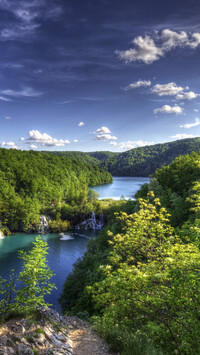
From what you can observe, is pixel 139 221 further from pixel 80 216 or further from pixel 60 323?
pixel 80 216

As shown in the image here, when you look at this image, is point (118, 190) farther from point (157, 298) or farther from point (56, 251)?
point (157, 298)

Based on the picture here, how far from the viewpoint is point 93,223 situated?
158ft

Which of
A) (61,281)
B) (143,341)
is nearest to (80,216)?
(61,281)

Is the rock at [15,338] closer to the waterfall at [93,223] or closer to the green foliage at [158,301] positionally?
the green foliage at [158,301]

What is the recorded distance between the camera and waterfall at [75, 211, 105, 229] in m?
47.7

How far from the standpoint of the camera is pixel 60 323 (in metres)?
8.33

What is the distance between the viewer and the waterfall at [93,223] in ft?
157

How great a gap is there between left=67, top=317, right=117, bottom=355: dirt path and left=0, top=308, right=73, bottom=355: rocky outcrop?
277mm

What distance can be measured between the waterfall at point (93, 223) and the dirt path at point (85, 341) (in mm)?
38728

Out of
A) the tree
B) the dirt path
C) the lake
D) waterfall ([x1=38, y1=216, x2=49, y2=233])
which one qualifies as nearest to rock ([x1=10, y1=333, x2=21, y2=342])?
the tree

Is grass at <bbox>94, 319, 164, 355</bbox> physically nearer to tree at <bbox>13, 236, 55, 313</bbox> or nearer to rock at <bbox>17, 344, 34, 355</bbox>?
rock at <bbox>17, 344, 34, 355</bbox>

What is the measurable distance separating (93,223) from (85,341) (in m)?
41.3

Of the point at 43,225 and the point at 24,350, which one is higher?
the point at 24,350

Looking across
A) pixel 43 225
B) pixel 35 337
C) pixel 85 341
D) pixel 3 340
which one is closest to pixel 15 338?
pixel 3 340
